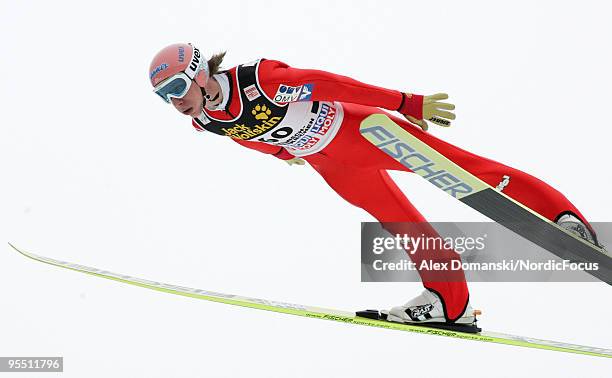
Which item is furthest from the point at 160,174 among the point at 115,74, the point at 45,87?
the point at 45,87

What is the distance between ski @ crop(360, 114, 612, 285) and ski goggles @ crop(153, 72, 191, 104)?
741 mm

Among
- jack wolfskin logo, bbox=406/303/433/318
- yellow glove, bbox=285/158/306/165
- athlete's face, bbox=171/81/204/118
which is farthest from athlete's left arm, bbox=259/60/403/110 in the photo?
jack wolfskin logo, bbox=406/303/433/318

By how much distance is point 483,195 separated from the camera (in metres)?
3.06

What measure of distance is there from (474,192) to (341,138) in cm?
63

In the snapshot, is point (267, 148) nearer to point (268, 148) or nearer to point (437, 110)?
point (268, 148)

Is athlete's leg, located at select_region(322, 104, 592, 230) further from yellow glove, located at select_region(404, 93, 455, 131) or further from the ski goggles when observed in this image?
the ski goggles

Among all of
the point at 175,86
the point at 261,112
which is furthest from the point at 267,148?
the point at 175,86

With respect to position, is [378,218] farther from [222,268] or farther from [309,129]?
[222,268]

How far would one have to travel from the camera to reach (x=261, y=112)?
312cm

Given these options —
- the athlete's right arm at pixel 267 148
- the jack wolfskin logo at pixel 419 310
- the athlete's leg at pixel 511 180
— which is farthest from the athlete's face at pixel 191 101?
the jack wolfskin logo at pixel 419 310

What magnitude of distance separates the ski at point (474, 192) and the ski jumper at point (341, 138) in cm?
12

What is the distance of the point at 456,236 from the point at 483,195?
48cm

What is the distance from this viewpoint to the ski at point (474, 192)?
10.0 ft

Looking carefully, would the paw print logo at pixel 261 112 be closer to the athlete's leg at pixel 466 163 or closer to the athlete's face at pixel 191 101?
the athlete's face at pixel 191 101
